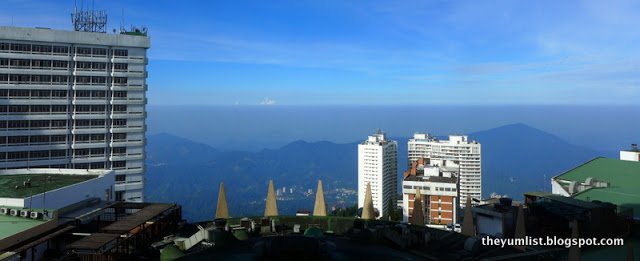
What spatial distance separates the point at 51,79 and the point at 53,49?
161 inches

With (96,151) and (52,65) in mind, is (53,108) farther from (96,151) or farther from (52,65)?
(96,151)

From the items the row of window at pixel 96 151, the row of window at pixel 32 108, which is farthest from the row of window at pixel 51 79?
the row of window at pixel 96 151

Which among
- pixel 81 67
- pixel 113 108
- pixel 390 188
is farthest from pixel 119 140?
pixel 390 188

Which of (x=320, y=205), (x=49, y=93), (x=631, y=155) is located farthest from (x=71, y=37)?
(x=631, y=155)

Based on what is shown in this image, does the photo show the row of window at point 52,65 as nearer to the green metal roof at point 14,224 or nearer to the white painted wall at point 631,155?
the green metal roof at point 14,224

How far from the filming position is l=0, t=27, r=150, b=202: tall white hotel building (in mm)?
62844

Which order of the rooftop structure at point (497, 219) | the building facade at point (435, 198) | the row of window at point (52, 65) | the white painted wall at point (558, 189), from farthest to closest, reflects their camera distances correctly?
the building facade at point (435, 198) < the row of window at point (52, 65) < the white painted wall at point (558, 189) < the rooftop structure at point (497, 219)

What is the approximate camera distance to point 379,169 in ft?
478

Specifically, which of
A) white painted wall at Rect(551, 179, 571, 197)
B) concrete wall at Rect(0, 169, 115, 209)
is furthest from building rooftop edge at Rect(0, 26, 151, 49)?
white painted wall at Rect(551, 179, 571, 197)

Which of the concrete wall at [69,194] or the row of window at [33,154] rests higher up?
Answer: the row of window at [33,154]

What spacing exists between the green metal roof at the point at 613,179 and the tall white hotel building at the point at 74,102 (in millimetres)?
57619

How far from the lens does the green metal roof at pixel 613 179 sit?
132 feet

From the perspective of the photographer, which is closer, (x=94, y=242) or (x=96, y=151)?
(x=94, y=242)

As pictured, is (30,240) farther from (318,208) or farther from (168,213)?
(318,208)
